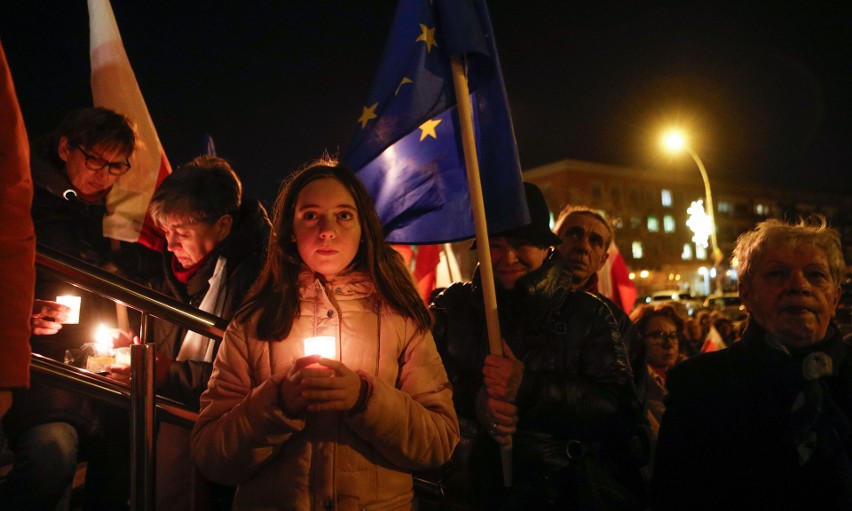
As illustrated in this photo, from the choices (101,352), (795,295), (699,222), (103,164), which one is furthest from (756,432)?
(699,222)

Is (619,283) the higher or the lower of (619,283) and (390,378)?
the higher

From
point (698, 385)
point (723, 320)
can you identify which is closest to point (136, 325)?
point (698, 385)

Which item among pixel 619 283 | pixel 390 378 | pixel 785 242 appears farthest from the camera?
pixel 619 283

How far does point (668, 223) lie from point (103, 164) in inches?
2840

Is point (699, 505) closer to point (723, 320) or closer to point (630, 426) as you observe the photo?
point (630, 426)

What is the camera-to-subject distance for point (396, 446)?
214cm

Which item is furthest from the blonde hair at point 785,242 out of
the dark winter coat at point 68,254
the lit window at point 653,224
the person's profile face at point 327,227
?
the lit window at point 653,224

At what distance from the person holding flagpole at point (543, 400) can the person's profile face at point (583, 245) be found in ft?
5.04

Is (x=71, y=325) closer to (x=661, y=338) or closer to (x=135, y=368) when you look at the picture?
(x=135, y=368)

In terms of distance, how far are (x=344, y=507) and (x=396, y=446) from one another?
28 centimetres

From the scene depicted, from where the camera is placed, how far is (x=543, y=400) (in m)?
2.72

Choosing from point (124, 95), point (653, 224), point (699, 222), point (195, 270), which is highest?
point (653, 224)

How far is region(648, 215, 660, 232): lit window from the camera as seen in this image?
220 ft

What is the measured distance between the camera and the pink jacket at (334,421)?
207 centimetres
